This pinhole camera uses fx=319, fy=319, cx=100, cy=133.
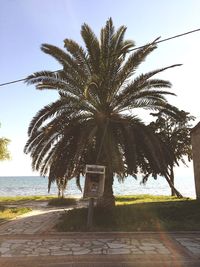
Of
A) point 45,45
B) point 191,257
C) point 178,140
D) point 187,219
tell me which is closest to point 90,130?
point 45,45

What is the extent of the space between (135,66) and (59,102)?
3.60 meters

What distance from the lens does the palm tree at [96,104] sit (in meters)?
13.2

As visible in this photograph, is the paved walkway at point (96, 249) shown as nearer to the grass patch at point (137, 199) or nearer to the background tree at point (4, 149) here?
the grass patch at point (137, 199)

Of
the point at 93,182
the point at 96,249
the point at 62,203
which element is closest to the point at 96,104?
the point at 93,182

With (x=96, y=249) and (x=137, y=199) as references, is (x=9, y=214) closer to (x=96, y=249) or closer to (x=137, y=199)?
(x=96, y=249)

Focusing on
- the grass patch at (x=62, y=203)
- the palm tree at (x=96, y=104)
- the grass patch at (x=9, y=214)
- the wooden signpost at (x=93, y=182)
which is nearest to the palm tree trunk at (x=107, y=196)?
the palm tree at (x=96, y=104)

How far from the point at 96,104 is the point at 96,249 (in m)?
6.89

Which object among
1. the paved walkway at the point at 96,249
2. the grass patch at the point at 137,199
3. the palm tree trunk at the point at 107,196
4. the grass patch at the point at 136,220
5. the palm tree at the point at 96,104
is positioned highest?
the palm tree at the point at 96,104

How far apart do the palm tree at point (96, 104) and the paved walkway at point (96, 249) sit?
134 inches

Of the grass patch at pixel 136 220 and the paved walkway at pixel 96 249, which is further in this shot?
the grass patch at pixel 136 220

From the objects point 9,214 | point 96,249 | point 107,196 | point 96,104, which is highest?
point 96,104

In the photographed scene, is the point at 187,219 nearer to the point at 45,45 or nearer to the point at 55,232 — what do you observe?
the point at 55,232

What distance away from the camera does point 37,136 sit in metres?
14.2

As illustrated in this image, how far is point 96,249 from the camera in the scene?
27.8ft
